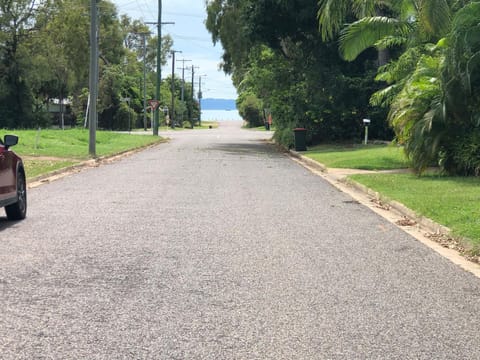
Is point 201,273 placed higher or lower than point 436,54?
lower

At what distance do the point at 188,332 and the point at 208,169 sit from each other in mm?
16650

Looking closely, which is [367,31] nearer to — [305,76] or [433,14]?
[433,14]

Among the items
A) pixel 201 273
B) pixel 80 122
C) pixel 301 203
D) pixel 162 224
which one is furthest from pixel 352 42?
pixel 80 122

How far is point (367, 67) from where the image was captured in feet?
115

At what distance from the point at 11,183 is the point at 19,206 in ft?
1.67

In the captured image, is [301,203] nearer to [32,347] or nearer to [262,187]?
[262,187]

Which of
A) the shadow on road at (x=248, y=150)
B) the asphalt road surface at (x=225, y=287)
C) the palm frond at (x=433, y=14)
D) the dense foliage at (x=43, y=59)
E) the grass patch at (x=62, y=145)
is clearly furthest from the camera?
the dense foliage at (x=43, y=59)

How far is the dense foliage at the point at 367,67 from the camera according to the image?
16.1 m

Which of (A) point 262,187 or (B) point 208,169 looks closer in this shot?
(A) point 262,187

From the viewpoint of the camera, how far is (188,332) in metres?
5.26

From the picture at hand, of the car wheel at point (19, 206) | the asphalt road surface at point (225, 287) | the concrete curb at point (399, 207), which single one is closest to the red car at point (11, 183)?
the car wheel at point (19, 206)

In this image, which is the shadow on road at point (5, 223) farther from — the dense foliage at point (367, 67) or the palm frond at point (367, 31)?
the palm frond at point (367, 31)

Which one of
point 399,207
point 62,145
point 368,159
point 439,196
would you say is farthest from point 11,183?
point 62,145

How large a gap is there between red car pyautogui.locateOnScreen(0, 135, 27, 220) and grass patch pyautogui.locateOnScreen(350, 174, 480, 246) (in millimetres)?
6463
